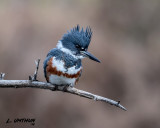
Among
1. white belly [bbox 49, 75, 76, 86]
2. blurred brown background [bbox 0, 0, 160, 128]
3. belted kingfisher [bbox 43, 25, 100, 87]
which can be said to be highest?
blurred brown background [bbox 0, 0, 160, 128]

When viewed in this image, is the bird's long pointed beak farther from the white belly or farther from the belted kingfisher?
the white belly

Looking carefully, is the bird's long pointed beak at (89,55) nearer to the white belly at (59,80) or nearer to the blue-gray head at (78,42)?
the blue-gray head at (78,42)

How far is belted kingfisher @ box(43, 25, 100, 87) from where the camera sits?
338cm

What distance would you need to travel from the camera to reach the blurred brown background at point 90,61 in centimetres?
623

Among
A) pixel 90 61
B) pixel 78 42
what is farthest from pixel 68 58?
pixel 90 61

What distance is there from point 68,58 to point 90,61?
3.26m

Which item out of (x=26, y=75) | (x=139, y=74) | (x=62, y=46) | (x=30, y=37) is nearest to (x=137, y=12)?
(x=139, y=74)

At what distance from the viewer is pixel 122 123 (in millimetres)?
6898

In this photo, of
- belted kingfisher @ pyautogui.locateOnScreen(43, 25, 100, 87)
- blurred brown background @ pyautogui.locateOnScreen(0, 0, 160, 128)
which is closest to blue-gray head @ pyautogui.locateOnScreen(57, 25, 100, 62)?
belted kingfisher @ pyautogui.locateOnScreen(43, 25, 100, 87)

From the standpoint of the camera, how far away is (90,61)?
6.71m

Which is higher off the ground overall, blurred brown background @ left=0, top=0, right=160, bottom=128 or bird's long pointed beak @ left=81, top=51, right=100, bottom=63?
blurred brown background @ left=0, top=0, right=160, bottom=128

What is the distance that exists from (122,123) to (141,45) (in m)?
1.93

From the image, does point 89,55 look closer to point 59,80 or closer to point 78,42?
point 78,42

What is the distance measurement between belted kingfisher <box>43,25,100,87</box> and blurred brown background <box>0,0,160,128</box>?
8.41 ft
